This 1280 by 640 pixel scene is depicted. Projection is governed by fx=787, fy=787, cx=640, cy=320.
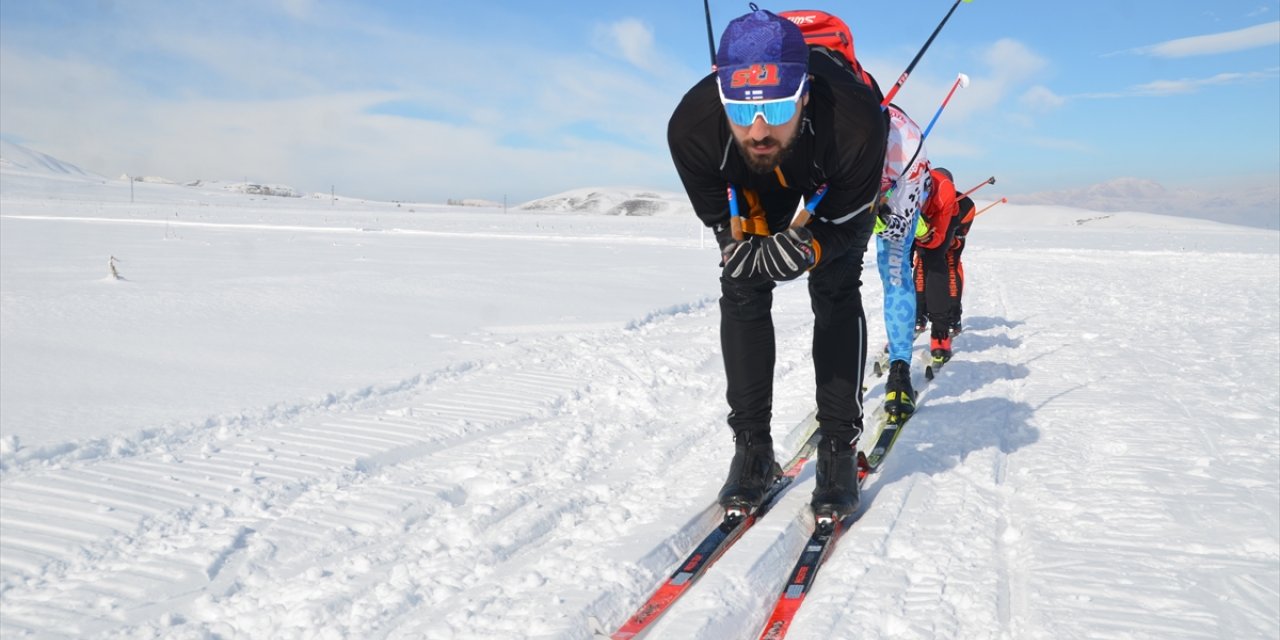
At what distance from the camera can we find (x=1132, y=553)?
255 centimetres

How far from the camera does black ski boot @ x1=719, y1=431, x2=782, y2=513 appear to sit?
9.31 feet

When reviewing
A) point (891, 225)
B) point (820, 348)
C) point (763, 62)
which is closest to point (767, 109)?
point (763, 62)

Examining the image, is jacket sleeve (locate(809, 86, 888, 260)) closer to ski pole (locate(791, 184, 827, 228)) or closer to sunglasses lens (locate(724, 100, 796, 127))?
ski pole (locate(791, 184, 827, 228))

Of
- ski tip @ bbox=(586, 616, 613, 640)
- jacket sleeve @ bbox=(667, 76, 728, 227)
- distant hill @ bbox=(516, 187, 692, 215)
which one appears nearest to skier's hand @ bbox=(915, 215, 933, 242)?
jacket sleeve @ bbox=(667, 76, 728, 227)

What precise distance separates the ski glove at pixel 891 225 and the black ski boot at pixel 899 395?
0.71 meters

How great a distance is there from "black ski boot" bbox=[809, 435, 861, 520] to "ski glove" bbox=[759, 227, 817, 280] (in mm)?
833

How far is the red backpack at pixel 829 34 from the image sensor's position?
10.3 ft

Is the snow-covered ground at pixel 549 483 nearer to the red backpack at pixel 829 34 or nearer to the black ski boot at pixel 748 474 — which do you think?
the black ski boot at pixel 748 474

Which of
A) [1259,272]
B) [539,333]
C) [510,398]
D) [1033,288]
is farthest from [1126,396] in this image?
[1259,272]

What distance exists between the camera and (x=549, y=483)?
129 inches

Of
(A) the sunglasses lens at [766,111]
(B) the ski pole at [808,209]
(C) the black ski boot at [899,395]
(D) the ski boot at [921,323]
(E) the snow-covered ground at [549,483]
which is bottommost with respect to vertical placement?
(E) the snow-covered ground at [549,483]

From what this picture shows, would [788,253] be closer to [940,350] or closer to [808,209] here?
[808,209]

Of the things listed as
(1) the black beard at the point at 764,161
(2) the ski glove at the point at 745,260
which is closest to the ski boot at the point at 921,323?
(2) the ski glove at the point at 745,260

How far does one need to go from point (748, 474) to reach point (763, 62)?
4.89 feet
